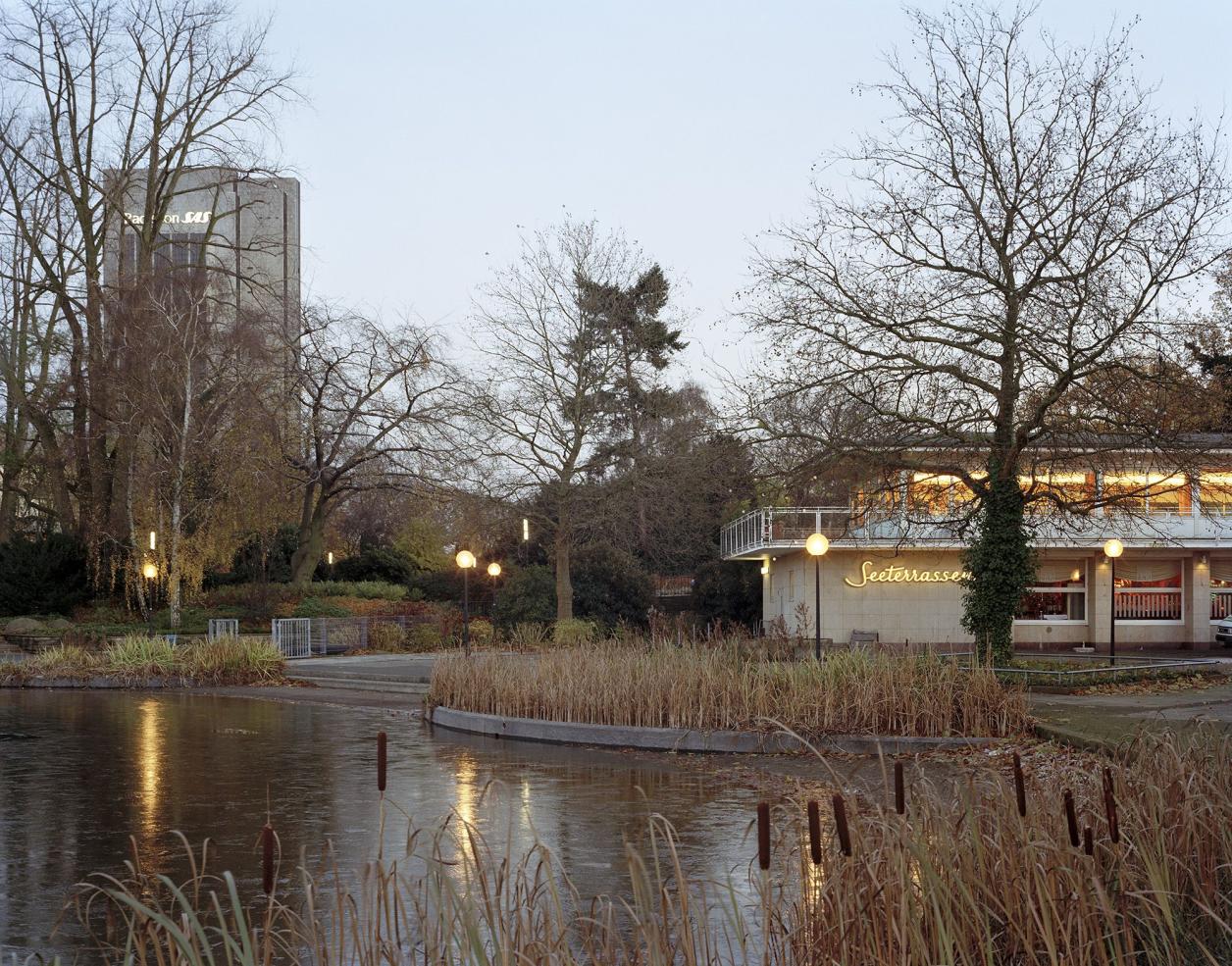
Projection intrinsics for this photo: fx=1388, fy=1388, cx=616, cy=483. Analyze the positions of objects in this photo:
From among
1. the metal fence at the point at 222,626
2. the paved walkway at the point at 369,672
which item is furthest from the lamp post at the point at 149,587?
the paved walkway at the point at 369,672

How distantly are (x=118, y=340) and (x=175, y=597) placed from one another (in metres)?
8.48

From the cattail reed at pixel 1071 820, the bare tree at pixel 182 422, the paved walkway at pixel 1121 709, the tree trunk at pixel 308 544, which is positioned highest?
the bare tree at pixel 182 422

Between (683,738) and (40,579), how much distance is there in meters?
32.0

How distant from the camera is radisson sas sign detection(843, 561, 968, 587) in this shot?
45.5 metres

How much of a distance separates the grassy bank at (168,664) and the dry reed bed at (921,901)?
77.6ft

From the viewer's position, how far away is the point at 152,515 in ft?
130

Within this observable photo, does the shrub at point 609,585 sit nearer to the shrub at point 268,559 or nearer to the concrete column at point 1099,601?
the shrub at point 268,559

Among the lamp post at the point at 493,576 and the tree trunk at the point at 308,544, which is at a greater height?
the tree trunk at the point at 308,544

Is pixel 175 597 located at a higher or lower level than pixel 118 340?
lower

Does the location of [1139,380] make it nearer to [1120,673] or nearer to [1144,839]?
[1120,673]

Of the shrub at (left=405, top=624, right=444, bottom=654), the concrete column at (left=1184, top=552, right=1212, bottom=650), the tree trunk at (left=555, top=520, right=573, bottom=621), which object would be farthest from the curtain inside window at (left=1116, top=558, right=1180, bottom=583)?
the shrub at (left=405, top=624, right=444, bottom=654)

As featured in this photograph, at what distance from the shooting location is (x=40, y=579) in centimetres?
4228

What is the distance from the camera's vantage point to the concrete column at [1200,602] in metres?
44.8

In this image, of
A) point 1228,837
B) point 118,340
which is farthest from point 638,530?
point 1228,837
